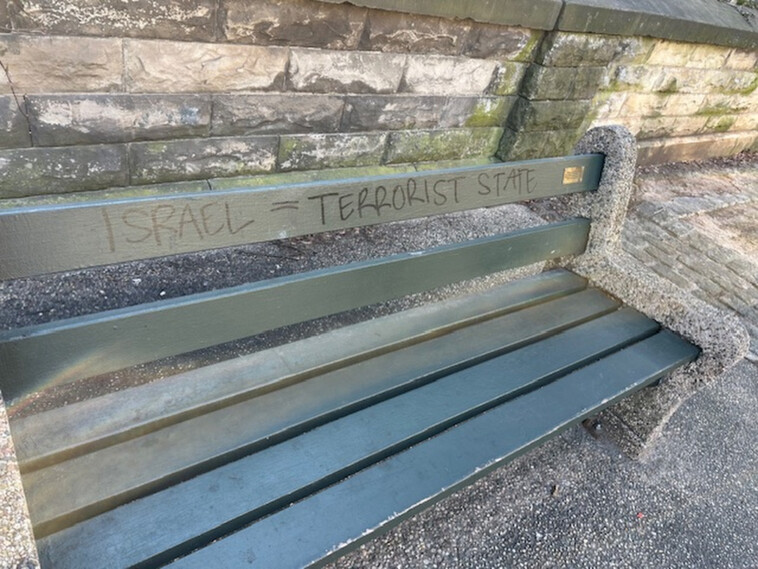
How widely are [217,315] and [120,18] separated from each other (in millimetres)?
1878

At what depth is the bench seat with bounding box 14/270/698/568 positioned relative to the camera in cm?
122

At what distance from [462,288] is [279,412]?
5.65 feet

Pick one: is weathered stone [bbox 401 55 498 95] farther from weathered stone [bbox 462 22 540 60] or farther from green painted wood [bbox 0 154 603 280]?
green painted wood [bbox 0 154 603 280]

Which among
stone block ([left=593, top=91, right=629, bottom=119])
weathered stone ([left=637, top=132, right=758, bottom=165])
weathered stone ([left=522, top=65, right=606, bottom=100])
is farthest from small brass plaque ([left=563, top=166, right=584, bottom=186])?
weathered stone ([left=637, top=132, right=758, bottom=165])

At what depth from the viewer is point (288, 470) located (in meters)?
1.39

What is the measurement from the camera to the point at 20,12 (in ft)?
7.64

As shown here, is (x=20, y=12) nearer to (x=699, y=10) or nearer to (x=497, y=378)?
(x=497, y=378)

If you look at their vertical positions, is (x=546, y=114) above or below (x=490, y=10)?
below

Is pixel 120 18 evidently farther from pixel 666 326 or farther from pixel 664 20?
pixel 664 20

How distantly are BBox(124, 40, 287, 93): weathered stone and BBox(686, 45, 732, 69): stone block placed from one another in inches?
161

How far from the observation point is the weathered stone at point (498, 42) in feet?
11.9

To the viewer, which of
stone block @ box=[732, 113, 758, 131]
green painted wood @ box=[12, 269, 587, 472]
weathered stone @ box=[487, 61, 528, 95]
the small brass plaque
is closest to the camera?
green painted wood @ box=[12, 269, 587, 472]

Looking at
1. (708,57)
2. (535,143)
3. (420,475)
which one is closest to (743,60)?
(708,57)

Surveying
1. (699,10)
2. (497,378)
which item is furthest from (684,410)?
(699,10)
